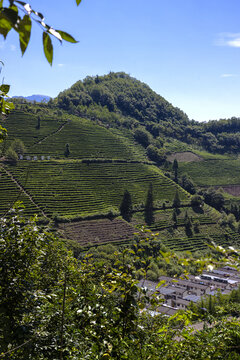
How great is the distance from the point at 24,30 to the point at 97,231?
59419 millimetres

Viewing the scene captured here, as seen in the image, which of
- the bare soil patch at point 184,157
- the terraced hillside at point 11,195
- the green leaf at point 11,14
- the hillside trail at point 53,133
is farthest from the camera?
the bare soil patch at point 184,157

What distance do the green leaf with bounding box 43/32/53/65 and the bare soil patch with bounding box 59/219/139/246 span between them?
54.7m

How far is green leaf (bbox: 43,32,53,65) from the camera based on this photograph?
3.98 ft

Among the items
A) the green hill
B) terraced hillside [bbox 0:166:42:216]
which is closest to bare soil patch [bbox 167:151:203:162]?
the green hill

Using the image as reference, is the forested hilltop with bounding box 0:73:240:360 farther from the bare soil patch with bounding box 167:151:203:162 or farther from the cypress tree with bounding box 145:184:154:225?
the bare soil patch with bounding box 167:151:203:162

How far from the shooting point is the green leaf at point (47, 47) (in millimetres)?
1214

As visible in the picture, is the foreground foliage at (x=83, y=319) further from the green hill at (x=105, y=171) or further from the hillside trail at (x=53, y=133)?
the hillside trail at (x=53, y=133)

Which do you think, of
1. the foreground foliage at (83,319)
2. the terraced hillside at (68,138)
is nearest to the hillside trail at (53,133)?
the terraced hillside at (68,138)

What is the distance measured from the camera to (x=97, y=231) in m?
59.5

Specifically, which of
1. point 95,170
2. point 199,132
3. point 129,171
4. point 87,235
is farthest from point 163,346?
point 199,132

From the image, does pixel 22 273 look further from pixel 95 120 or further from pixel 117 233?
pixel 95 120

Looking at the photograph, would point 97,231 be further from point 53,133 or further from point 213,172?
point 213,172

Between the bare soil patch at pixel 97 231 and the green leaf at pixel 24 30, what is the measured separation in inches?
2155

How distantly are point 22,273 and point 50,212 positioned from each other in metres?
56.7
